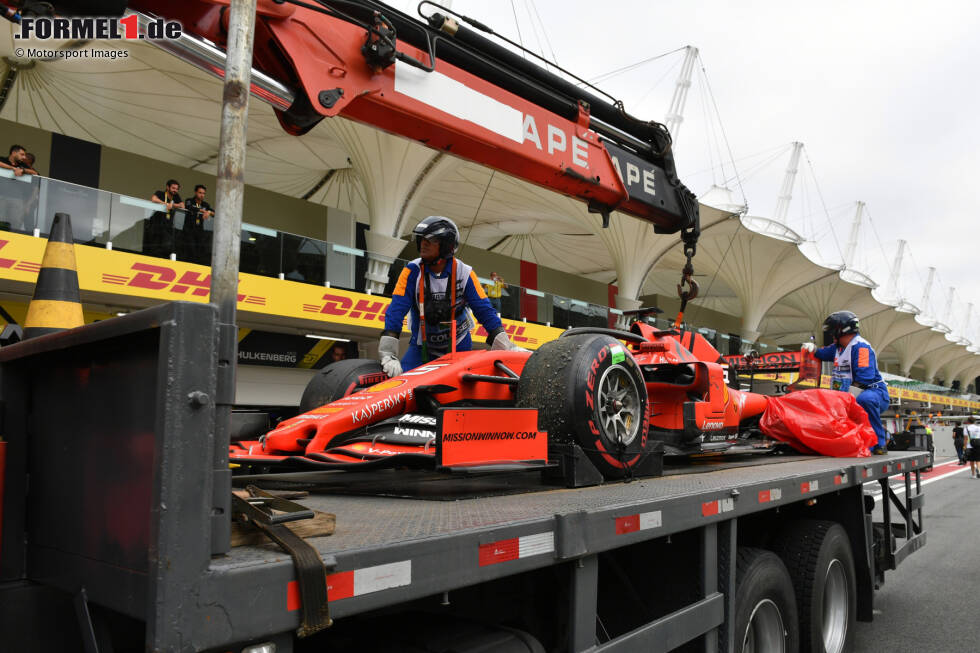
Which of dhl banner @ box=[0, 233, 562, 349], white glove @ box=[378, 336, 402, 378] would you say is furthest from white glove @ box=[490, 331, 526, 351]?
dhl banner @ box=[0, 233, 562, 349]

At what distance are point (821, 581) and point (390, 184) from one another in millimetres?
19383

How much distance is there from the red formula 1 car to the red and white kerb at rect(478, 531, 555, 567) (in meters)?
0.66

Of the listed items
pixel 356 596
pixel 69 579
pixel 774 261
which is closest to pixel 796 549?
pixel 356 596

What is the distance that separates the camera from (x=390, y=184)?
21.9m

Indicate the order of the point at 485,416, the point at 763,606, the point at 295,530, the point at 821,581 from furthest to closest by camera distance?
1. the point at 821,581
2. the point at 763,606
3. the point at 485,416
4. the point at 295,530

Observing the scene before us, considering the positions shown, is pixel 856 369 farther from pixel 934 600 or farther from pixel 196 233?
pixel 196 233

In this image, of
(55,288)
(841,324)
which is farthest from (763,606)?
(841,324)

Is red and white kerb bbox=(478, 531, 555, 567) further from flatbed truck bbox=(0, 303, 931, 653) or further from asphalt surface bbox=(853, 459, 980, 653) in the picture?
asphalt surface bbox=(853, 459, 980, 653)

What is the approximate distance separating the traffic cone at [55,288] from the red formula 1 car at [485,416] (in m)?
1.08

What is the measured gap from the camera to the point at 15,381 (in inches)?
80.4

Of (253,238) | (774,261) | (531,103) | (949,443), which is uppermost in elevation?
(774,261)

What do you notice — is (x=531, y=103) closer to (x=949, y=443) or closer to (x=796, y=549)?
(x=796, y=549)

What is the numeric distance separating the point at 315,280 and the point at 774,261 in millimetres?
26394

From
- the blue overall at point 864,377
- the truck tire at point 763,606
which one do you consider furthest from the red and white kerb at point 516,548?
the blue overall at point 864,377
